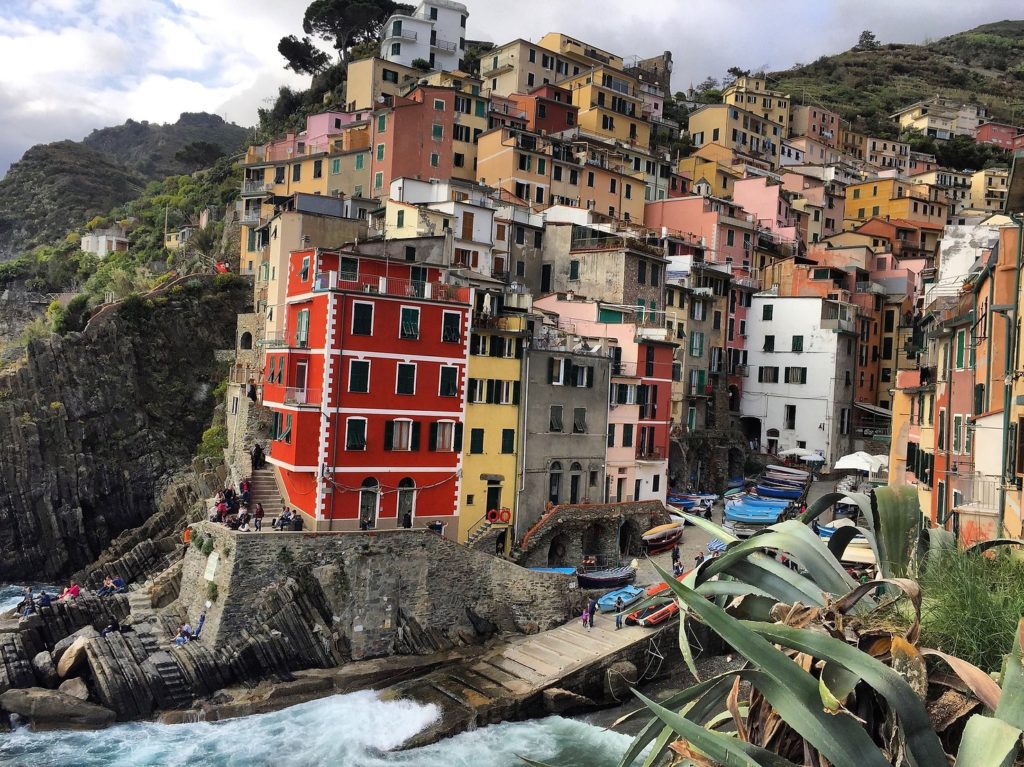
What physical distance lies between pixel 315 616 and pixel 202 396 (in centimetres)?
3253

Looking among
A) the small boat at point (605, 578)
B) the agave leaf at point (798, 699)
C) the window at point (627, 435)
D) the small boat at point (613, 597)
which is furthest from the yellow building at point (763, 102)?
the agave leaf at point (798, 699)

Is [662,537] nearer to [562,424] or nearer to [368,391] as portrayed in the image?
[562,424]

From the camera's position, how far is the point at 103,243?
83.8 meters

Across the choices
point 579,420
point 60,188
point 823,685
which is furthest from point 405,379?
point 60,188

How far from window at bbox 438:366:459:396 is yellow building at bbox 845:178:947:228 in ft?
201

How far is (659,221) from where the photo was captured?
2756 inches

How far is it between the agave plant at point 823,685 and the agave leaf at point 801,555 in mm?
11

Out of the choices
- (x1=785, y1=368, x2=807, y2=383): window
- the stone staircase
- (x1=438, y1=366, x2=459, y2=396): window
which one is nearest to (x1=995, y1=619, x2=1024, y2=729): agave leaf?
(x1=438, y1=366, x2=459, y2=396): window

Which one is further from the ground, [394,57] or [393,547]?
[394,57]

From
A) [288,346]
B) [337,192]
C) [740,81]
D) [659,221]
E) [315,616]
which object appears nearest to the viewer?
[315,616]

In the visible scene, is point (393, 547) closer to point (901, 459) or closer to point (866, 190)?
point (901, 459)

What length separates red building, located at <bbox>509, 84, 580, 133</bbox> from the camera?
7662 cm

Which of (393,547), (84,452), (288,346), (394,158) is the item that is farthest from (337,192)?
(393,547)

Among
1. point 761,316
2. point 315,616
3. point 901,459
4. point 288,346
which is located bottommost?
point 315,616
